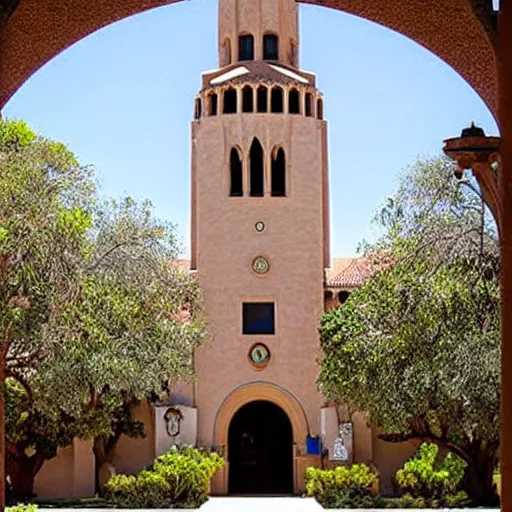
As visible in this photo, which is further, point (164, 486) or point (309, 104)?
point (309, 104)

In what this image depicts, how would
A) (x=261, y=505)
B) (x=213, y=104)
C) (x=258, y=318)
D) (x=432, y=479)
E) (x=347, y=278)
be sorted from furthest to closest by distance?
(x=213, y=104) < (x=347, y=278) < (x=258, y=318) < (x=261, y=505) < (x=432, y=479)

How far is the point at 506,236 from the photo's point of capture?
5344mm

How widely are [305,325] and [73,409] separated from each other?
1335cm

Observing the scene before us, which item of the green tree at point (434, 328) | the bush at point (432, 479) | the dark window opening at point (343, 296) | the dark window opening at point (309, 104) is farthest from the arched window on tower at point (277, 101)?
the bush at point (432, 479)

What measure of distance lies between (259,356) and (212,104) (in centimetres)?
793

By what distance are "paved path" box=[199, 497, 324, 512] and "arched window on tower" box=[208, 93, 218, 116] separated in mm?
11622

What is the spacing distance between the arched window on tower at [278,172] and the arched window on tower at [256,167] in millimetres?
406

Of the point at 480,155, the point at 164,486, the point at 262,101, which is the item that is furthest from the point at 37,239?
the point at 262,101

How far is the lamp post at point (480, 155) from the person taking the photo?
6.42 metres

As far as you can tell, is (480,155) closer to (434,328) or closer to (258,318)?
(434,328)

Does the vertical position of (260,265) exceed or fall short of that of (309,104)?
it falls short

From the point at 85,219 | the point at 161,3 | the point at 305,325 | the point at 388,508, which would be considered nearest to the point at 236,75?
the point at 305,325

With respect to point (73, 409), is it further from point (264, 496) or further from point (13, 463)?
point (264, 496)

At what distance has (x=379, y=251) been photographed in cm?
2255
